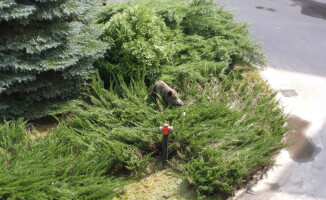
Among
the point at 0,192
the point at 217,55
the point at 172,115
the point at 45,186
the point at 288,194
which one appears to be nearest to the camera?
the point at 0,192

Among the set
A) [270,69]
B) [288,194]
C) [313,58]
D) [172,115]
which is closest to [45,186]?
[172,115]

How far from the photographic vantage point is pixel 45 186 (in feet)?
12.6

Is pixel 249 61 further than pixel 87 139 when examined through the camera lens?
Yes

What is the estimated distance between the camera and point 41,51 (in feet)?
16.5

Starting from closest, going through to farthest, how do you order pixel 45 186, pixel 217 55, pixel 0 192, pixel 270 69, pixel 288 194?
1. pixel 0 192
2. pixel 45 186
3. pixel 288 194
4. pixel 217 55
5. pixel 270 69

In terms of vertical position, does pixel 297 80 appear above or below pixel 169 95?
below

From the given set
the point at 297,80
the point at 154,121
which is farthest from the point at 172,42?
the point at 297,80

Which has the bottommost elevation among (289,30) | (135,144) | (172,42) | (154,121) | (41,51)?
(135,144)

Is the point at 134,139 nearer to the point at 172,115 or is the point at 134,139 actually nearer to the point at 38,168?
the point at 172,115

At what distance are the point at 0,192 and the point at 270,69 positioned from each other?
645 cm

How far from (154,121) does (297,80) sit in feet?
13.5

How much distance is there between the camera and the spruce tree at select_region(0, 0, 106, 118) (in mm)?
4719

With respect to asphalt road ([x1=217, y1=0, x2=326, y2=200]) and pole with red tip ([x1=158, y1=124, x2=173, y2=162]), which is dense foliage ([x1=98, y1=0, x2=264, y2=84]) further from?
pole with red tip ([x1=158, y1=124, x2=173, y2=162])

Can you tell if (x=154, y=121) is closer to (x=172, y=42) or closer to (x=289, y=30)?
(x=172, y=42)
